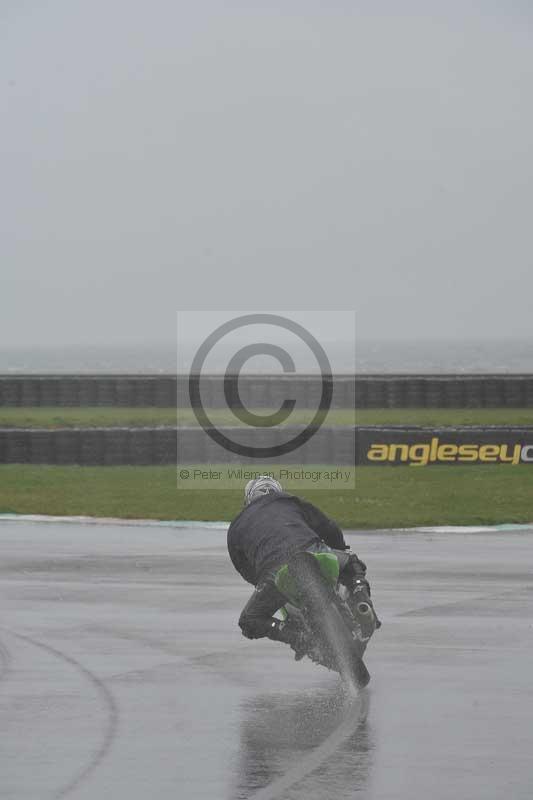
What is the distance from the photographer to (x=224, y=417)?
118 ft

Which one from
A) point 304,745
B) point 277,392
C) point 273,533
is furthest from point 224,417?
point 304,745

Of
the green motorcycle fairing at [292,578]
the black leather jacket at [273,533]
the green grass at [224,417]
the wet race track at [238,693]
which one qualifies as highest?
the black leather jacket at [273,533]

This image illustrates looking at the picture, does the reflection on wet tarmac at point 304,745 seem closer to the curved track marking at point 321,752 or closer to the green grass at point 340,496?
the curved track marking at point 321,752

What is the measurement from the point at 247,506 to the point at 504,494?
42.3ft

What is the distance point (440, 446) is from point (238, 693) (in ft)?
55.6

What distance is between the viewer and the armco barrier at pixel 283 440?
81.9ft

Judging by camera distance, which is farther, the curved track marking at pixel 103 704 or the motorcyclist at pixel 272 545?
the motorcyclist at pixel 272 545

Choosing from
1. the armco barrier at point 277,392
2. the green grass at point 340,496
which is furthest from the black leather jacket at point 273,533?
the armco barrier at point 277,392

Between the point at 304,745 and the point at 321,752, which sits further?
the point at 304,745

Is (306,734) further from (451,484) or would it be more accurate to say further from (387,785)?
(451,484)

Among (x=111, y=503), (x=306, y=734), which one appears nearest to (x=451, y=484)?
(x=111, y=503)

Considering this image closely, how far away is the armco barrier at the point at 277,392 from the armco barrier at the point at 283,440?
41.0 ft

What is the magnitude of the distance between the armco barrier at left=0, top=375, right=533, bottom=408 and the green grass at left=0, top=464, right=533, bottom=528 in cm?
1257

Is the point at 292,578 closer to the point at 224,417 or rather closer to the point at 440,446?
the point at 440,446
